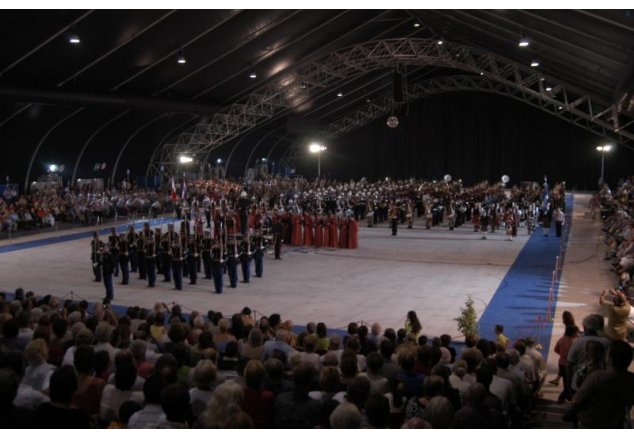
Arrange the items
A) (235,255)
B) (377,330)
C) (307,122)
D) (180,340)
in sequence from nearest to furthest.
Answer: (180,340)
(377,330)
(235,255)
(307,122)

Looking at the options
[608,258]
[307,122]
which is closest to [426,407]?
[608,258]

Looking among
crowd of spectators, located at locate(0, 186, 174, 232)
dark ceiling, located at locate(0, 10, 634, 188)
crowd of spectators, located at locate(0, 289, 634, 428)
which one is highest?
dark ceiling, located at locate(0, 10, 634, 188)

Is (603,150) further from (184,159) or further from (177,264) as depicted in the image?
(177,264)

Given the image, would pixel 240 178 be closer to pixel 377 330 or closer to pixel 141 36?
pixel 141 36

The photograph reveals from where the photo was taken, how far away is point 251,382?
5.30 meters

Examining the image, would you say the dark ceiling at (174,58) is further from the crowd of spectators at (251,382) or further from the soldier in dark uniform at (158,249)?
the crowd of spectators at (251,382)

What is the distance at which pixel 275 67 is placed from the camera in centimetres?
3356

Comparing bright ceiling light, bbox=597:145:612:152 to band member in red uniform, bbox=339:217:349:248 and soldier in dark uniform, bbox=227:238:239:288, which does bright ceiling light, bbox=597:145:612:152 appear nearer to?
band member in red uniform, bbox=339:217:349:248

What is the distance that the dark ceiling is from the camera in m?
19.2

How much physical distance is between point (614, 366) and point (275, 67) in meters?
30.0

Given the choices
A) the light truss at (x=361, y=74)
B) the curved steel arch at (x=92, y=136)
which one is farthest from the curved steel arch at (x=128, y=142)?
the light truss at (x=361, y=74)

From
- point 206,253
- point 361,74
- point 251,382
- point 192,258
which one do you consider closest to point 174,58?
point 361,74

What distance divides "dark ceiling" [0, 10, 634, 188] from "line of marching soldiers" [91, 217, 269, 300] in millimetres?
7079

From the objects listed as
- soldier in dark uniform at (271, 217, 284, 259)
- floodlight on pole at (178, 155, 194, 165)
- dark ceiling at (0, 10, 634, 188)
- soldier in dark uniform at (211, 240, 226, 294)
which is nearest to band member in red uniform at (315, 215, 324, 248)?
soldier in dark uniform at (271, 217, 284, 259)
